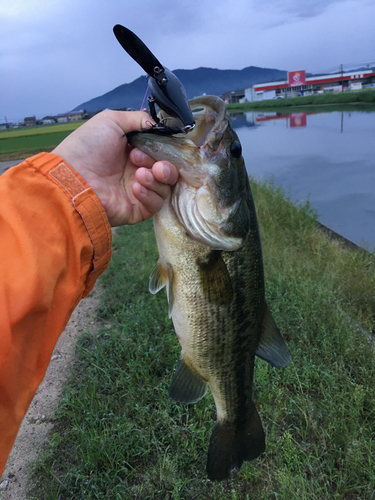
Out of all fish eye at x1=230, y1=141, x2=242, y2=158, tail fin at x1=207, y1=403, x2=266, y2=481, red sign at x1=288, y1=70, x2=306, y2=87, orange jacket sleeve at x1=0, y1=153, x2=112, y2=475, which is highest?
red sign at x1=288, y1=70, x2=306, y2=87

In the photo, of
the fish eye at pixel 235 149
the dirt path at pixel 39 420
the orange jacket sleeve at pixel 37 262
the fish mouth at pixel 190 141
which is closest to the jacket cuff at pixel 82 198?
the orange jacket sleeve at pixel 37 262

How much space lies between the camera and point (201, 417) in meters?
2.77

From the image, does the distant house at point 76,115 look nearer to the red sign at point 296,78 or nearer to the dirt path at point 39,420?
the dirt path at point 39,420

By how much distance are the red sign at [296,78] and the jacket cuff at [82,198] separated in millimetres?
88257

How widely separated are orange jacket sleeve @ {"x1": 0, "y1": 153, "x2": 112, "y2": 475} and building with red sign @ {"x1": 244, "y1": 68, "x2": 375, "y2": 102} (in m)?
78.8

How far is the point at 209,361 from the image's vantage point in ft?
5.95

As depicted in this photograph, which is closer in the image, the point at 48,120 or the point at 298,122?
the point at 298,122

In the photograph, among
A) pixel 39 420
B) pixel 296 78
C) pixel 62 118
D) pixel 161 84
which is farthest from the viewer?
pixel 296 78

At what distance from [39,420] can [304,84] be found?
87520 millimetres

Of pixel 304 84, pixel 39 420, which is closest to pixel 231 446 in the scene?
pixel 39 420

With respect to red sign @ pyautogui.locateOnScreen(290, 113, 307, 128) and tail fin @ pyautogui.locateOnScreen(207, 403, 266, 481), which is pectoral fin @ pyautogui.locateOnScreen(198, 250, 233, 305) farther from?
red sign @ pyautogui.locateOnScreen(290, 113, 307, 128)

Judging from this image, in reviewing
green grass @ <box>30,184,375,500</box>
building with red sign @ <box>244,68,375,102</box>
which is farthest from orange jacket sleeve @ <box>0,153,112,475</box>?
building with red sign @ <box>244,68,375,102</box>

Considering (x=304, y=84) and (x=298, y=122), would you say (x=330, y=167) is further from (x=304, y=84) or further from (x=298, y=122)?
(x=304, y=84)

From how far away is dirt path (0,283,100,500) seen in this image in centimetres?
257
